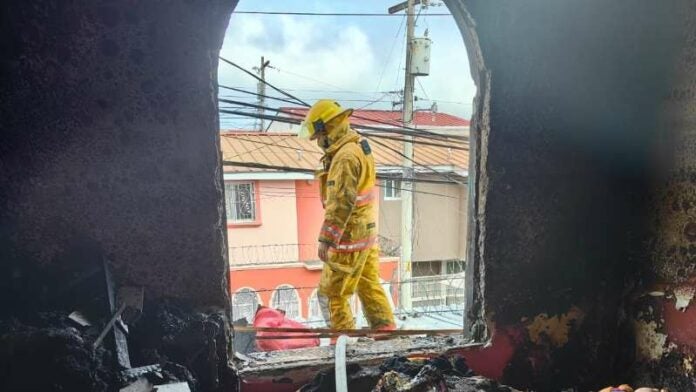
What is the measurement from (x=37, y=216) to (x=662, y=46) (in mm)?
2528

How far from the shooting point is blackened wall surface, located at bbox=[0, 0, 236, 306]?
1466 millimetres

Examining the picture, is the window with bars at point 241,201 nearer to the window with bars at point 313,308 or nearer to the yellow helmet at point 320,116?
the window with bars at point 313,308

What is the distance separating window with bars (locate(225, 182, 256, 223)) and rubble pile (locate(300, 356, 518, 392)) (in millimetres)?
7986

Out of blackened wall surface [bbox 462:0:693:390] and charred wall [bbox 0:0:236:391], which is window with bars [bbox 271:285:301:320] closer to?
blackened wall surface [bbox 462:0:693:390]

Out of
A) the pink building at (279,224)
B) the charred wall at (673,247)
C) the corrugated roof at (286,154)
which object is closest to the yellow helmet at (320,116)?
the charred wall at (673,247)

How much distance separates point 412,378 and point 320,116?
2269 mm

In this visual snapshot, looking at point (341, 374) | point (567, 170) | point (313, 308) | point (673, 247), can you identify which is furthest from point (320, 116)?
point (313, 308)

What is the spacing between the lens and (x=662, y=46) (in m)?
1.97

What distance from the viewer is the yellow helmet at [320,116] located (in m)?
3.43

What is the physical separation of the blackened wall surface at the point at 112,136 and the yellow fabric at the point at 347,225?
168 cm

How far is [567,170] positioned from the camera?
2.07 meters

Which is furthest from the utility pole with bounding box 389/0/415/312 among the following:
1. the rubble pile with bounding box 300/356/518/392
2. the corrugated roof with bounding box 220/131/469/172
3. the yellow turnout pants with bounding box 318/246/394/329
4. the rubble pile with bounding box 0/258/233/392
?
the rubble pile with bounding box 0/258/233/392

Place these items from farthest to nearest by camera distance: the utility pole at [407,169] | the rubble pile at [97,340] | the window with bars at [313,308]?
the window with bars at [313,308], the utility pole at [407,169], the rubble pile at [97,340]

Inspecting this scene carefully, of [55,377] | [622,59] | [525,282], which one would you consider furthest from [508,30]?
[55,377]
